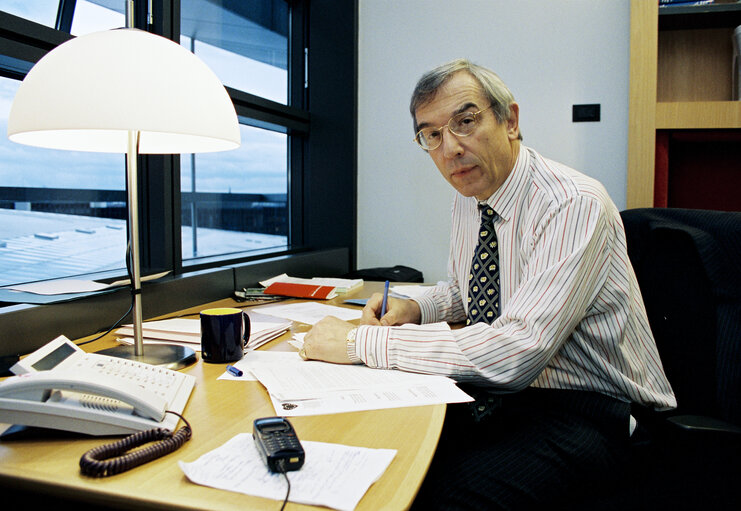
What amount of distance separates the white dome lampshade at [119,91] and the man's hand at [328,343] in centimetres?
42

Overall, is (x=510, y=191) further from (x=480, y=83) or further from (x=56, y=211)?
(x=56, y=211)

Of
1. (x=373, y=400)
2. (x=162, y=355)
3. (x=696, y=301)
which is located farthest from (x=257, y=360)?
(x=696, y=301)

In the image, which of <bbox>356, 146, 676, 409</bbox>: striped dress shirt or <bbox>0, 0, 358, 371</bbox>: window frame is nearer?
<bbox>356, 146, 676, 409</bbox>: striped dress shirt

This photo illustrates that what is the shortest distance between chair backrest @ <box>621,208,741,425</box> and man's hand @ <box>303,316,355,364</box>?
71 centimetres

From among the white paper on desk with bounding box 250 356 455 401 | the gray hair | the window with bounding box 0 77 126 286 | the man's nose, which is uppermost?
the gray hair

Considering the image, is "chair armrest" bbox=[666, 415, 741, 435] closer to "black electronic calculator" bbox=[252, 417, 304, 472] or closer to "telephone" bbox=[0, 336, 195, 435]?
"black electronic calculator" bbox=[252, 417, 304, 472]

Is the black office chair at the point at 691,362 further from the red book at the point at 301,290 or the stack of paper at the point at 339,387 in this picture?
the red book at the point at 301,290

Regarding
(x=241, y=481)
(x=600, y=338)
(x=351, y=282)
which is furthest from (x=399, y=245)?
(x=241, y=481)

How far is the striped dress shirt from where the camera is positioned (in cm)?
104

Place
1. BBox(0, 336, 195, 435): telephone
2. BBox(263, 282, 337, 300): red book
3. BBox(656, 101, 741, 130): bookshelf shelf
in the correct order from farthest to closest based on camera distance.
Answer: BBox(656, 101, 741, 130): bookshelf shelf → BBox(263, 282, 337, 300): red book → BBox(0, 336, 195, 435): telephone

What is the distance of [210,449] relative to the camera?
717 millimetres

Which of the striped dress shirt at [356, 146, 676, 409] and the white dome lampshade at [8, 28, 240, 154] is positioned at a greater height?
the white dome lampshade at [8, 28, 240, 154]

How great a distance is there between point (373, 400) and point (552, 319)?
39 centimetres

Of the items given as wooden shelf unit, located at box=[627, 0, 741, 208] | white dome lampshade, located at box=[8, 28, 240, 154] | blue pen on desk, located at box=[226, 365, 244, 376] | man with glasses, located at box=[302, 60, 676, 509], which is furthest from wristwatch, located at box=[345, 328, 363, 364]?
wooden shelf unit, located at box=[627, 0, 741, 208]
